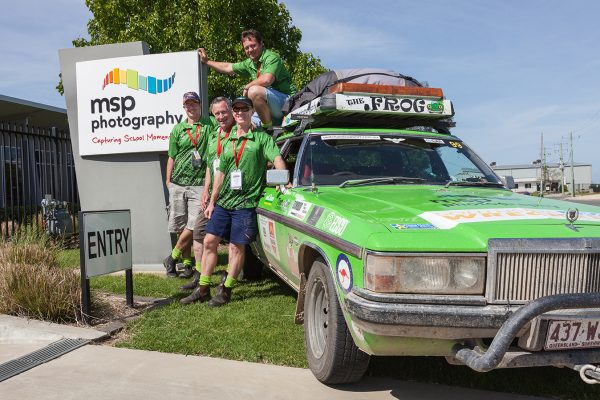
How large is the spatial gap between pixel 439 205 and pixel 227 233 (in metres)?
2.69

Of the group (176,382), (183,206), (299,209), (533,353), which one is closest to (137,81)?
(183,206)

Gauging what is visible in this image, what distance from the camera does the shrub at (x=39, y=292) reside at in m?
4.54

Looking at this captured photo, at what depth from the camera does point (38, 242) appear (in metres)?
5.84

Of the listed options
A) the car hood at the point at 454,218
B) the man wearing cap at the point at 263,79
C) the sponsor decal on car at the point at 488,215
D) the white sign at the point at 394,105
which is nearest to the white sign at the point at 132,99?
the man wearing cap at the point at 263,79

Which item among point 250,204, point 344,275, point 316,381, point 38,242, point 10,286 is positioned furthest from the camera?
point 38,242

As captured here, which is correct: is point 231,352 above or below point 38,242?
below

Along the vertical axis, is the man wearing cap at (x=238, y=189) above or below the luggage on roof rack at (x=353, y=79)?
below

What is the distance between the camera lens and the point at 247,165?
5043 mm

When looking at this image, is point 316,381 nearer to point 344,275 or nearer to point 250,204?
point 344,275

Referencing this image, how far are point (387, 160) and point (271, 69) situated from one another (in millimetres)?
2433

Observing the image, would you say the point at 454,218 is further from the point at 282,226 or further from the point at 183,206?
the point at 183,206

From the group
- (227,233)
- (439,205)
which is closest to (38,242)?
(227,233)

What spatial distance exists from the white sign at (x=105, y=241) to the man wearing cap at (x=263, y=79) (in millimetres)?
2065

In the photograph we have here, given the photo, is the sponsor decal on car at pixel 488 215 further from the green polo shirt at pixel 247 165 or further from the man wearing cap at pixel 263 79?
the man wearing cap at pixel 263 79
